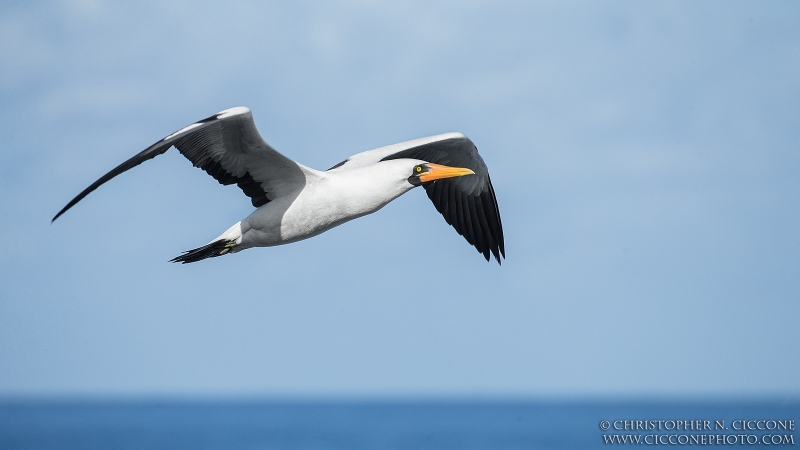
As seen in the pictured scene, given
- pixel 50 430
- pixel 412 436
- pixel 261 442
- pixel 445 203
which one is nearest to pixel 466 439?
pixel 412 436

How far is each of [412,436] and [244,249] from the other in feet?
263

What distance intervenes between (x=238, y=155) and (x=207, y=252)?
118 centimetres

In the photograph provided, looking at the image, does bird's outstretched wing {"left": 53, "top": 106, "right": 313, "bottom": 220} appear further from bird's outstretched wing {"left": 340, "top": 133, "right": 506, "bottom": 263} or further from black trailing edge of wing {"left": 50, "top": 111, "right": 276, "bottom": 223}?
bird's outstretched wing {"left": 340, "top": 133, "right": 506, "bottom": 263}

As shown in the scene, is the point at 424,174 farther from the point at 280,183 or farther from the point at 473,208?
the point at 473,208

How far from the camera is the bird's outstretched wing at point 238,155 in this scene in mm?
11461

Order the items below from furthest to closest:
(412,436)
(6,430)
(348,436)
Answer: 1. (6,430)
2. (348,436)
3. (412,436)

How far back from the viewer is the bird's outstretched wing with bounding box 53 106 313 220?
11.5 metres

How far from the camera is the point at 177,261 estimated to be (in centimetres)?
1244

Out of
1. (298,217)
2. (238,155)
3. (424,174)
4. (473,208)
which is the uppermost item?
(238,155)

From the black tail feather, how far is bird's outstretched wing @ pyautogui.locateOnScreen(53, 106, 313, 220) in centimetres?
61

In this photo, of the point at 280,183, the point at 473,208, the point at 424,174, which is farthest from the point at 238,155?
the point at 473,208

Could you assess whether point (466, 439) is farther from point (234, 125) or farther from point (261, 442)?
point (234, 125)

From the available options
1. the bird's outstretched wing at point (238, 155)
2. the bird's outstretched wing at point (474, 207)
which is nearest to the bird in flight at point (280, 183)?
the bird's outstretched wing at point (238, 155)

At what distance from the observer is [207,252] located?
12602 millimetres
